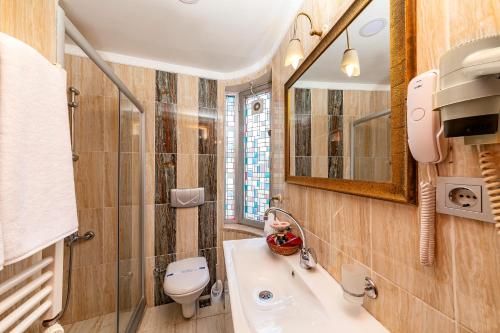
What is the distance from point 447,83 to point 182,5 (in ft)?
5.16

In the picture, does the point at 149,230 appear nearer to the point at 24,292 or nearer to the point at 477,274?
the point at 24,292

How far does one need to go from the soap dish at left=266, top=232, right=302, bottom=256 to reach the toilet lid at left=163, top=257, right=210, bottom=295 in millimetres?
816

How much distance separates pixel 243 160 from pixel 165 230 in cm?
110

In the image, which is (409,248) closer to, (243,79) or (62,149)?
(62,149)

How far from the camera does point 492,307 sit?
38 centimetres

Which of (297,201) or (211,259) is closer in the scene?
(297,201)

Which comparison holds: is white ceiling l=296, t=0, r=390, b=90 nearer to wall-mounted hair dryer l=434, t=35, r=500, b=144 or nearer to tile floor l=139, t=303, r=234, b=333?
wall-mounted hair dryer l=434, t=35, r=500, b=144

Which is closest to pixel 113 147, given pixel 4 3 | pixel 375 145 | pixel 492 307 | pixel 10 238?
pixel 4 3

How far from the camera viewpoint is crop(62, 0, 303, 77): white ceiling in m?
1.33

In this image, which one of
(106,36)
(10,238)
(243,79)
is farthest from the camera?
(243,79)

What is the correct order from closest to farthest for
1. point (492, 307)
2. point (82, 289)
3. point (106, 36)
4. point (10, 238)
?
point (492, 307) < point (10, 238) < point (82, 289) < point (106, 36)

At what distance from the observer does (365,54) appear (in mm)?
723

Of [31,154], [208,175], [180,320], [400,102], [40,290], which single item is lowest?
[180,320]

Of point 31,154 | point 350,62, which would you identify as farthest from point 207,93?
point 31,154
